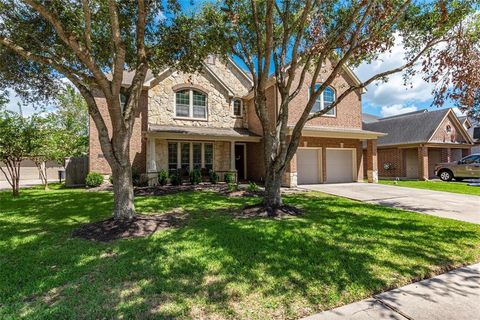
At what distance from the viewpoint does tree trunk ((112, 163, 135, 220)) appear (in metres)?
6.29

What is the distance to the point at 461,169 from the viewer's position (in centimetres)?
1783

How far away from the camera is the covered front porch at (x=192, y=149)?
1470cm

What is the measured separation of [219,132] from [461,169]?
1677 centimetres

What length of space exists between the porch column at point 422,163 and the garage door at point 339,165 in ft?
21.5

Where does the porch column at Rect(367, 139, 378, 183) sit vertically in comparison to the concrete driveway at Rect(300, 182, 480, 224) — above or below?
above

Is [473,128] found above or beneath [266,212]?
above

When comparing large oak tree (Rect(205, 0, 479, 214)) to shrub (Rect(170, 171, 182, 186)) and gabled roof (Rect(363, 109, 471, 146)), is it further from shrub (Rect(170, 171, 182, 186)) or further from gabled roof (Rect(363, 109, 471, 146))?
gabled roof (Rect(363, 109, 471, 146))

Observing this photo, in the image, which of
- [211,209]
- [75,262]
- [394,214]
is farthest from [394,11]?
[75,262]

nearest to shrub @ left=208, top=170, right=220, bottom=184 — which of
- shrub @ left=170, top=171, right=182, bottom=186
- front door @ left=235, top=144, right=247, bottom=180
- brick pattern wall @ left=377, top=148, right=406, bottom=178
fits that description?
shrub @ left=170, top=171, right=182, bottom=186

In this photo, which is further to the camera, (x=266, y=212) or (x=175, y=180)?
(x=175, y=180)

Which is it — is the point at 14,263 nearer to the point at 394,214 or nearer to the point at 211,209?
the point at 211,209

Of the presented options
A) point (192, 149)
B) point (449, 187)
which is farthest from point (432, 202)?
point (192, 149)

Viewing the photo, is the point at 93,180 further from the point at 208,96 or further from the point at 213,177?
the point at 208,96

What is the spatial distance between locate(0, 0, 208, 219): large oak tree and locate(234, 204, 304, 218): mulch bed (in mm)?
3126
